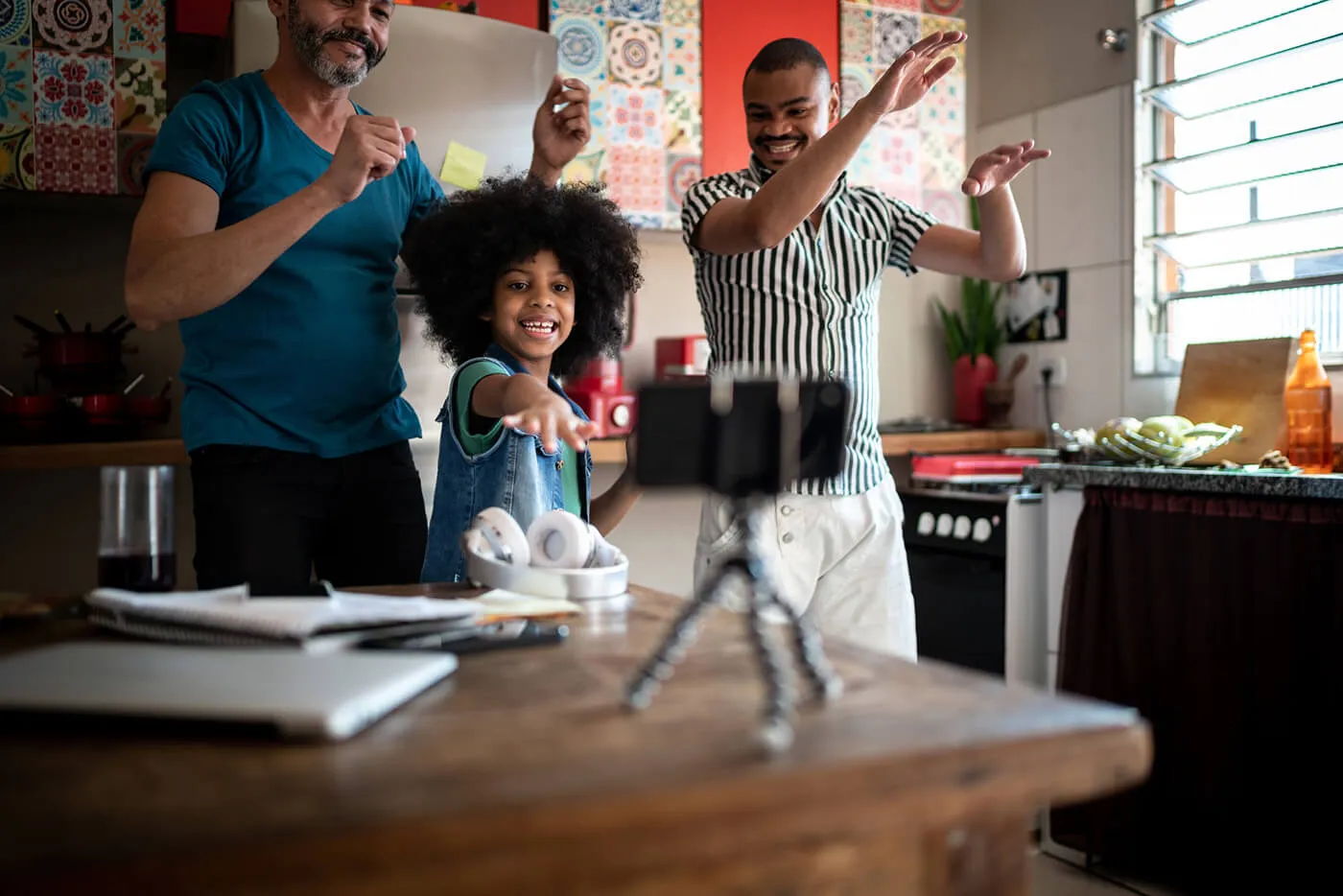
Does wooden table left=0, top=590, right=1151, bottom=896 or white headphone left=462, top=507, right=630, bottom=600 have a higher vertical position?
white headphone left=462, top=507, right=630, bottom=600

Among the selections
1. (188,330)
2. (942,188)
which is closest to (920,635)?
(942,188)

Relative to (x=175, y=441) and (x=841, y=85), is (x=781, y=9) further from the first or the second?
(x=175, y=441)

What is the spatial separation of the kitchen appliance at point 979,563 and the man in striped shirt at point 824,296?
1004 mm

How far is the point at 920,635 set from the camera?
3107 millimetres

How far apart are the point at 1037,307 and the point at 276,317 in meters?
2.81

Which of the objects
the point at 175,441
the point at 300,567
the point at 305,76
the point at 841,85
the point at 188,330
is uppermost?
the point at 841,85

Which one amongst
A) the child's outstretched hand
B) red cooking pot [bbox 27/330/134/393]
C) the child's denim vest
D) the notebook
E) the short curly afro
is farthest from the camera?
red cooking pot [bbox 27/330/134/393]

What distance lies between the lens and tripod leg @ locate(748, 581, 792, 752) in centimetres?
58

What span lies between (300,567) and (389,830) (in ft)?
4.12

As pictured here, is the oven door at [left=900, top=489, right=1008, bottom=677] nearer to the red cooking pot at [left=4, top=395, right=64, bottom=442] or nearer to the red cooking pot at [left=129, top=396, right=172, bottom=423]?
the red cooking pot at [left=129, top=396, right=172, bottom=423]

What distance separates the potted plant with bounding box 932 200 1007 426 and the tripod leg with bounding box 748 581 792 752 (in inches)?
135

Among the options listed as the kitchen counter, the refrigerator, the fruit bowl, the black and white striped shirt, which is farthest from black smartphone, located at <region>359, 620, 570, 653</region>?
the fruit bowl

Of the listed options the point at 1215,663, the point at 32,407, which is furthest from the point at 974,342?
the point at 32,407

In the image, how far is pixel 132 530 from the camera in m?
1.08
